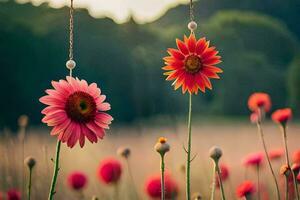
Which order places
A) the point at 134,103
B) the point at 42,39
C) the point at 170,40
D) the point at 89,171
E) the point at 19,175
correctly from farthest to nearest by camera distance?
the point at 170,40 → the point at 134,103 → the point at 42,39 → the point at 89,171 → the point at 19,175

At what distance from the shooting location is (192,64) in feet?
2.61

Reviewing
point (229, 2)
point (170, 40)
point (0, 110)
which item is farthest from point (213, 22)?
point (0, 110)

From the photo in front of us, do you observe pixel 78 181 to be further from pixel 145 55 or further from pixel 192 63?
pixel 145 55

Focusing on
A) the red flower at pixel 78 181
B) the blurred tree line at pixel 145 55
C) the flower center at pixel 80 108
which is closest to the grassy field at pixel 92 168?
the red flower at pixel 78 181

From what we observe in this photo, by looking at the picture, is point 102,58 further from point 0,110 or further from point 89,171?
point 89,171

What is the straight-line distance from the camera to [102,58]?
438cm

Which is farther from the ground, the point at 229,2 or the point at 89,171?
the point at 229,2

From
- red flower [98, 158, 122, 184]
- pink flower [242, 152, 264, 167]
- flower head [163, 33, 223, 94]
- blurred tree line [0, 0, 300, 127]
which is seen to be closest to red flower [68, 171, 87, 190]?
red flower [98, 158, 122, 184]

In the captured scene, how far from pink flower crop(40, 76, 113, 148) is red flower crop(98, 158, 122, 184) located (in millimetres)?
431

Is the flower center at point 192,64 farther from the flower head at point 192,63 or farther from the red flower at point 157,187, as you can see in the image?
the red flower at point 157,187

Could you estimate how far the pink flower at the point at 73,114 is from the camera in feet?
2.23

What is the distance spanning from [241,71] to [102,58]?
208cm

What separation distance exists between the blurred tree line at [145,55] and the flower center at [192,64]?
1762mm

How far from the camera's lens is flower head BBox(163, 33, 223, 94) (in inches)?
31.1
